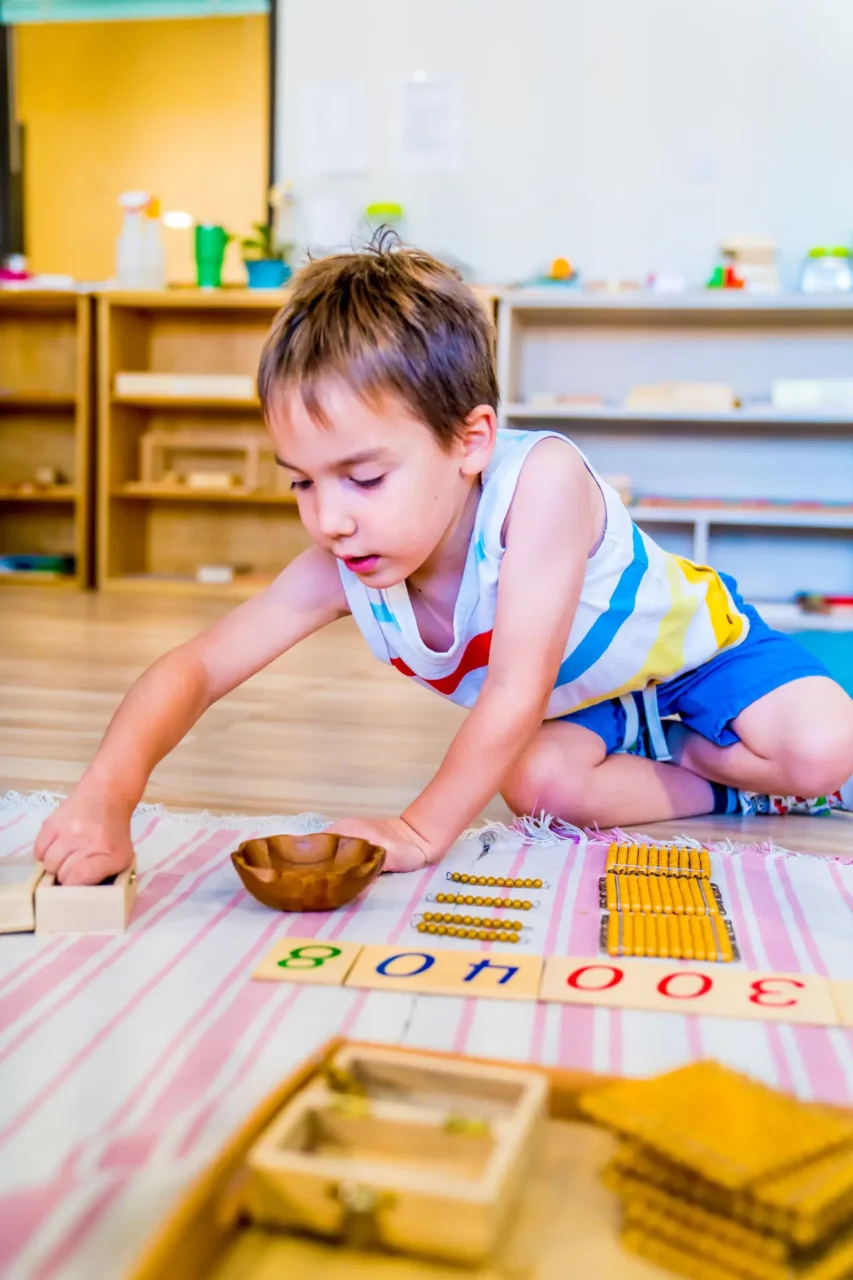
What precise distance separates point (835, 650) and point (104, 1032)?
188cm

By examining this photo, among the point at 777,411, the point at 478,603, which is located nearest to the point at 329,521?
the point at 478,603

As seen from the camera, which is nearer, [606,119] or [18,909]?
[18,909]

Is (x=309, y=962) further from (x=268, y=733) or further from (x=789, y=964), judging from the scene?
(x=268, y=733)

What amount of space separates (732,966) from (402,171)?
116 inches

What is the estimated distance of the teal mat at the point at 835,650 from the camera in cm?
175

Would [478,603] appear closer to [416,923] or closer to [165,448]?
[416,923]

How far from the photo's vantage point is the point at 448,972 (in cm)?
65

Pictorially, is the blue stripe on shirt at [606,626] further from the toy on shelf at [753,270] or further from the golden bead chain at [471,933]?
the toy on shelf at [753,270]

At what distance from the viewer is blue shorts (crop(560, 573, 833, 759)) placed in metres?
1.07

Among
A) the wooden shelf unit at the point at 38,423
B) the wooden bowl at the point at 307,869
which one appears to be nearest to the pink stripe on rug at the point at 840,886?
the wooden bowl at the point at 307,869

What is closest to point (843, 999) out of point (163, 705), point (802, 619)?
point (163, 705)

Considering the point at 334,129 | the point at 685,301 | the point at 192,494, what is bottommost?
the point at 192,494

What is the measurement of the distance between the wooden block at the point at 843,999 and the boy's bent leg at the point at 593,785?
14.8 inches

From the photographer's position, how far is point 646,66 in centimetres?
308
